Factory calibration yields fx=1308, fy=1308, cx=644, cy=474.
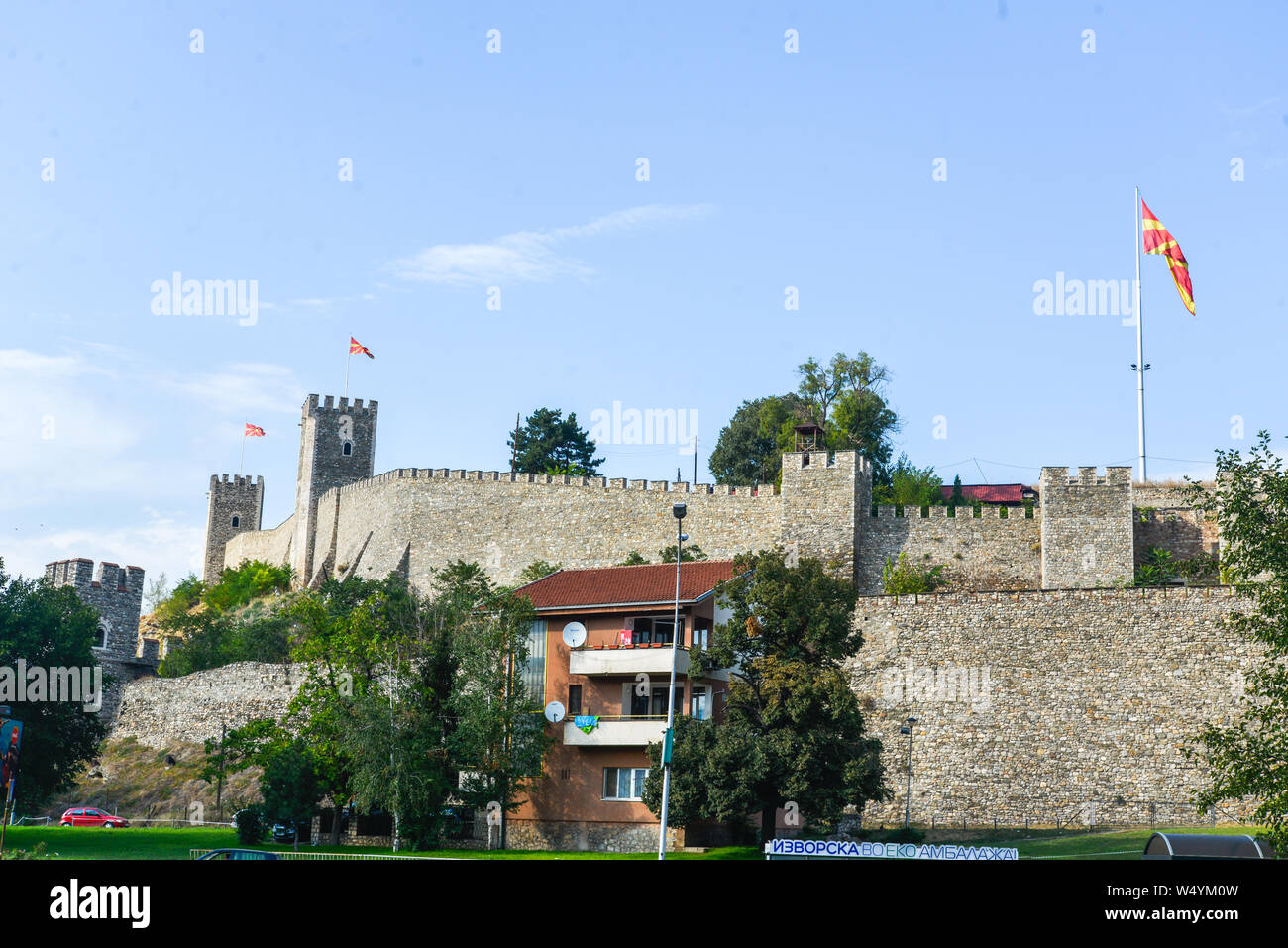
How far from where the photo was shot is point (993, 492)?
70.6 metres

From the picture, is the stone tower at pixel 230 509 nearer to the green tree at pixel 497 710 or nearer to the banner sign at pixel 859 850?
the green tree at pixel 497 710

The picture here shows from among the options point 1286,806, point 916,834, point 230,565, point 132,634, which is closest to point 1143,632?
point 916,834

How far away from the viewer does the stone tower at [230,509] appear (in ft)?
303

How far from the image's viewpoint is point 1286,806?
58.1 feet

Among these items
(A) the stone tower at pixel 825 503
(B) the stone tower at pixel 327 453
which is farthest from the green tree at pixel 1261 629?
(B) the stone tower at pixel 327 453

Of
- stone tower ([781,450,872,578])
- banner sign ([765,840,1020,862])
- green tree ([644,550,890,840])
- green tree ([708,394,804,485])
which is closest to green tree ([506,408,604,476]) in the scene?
green tree ([708,394,804,485])

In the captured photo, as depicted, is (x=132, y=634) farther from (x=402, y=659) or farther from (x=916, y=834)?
(x=916, y=834)

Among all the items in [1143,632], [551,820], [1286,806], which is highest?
[1143,632]

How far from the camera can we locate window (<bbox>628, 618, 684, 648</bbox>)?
35438 millimetres

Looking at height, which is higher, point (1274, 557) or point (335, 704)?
point (1274, 557)

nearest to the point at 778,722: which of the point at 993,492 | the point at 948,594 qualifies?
the point at 948,594
